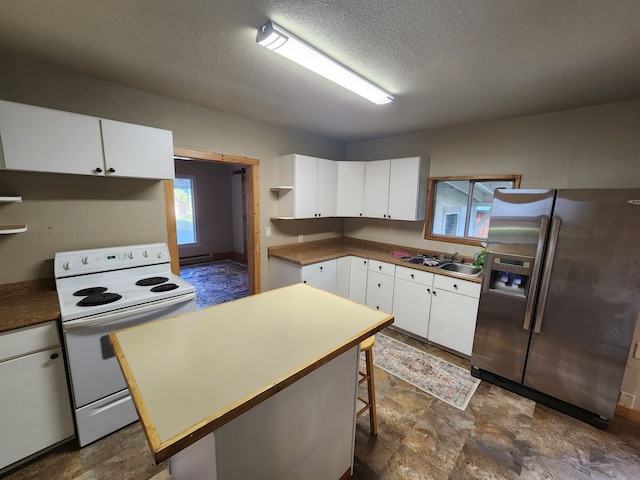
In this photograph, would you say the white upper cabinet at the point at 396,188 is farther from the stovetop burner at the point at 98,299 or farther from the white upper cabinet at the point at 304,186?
the stovetop burner at the point at 98,299

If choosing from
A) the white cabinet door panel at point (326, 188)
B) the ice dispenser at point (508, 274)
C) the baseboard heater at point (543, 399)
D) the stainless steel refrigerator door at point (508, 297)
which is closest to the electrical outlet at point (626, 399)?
the baseboard heater at point (543, 399)

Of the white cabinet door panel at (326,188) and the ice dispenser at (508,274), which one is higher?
the white cabinet door panel at (326,188)

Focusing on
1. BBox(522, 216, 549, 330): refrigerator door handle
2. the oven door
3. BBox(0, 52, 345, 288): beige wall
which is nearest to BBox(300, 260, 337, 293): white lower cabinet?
BBox(0, 52, 345, 288): beige wall

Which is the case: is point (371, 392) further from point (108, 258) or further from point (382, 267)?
point (108, 258)

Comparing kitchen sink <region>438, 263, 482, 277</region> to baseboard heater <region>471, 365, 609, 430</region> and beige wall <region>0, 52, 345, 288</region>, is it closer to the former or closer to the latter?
baseboard heater <region>471, 365, 609, 430</region>

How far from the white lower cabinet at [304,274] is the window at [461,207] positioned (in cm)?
140

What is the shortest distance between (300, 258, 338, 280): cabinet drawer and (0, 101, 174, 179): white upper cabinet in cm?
171

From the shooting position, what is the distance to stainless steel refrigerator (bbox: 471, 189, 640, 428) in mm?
1906

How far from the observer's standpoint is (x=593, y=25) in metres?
1.32

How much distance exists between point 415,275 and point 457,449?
5.38 ft

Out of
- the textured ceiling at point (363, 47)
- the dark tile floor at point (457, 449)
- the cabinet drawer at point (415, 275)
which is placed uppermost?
the textured ceiling at point (363, 47)

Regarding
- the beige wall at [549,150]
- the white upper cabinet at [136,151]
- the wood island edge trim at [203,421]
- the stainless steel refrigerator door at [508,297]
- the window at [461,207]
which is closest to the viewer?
the wood island edge trim at [203,421]

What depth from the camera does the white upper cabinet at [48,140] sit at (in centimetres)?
162

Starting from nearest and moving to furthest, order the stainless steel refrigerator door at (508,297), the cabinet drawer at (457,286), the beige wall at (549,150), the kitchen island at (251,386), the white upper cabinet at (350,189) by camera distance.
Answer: the kitchen island at (251,386)
the stainless steel refrigerator door at (508,297)
the beige wall at (549,150)
the cabinet drawer at (457,286)
the white upper cabinet at (350,189)
